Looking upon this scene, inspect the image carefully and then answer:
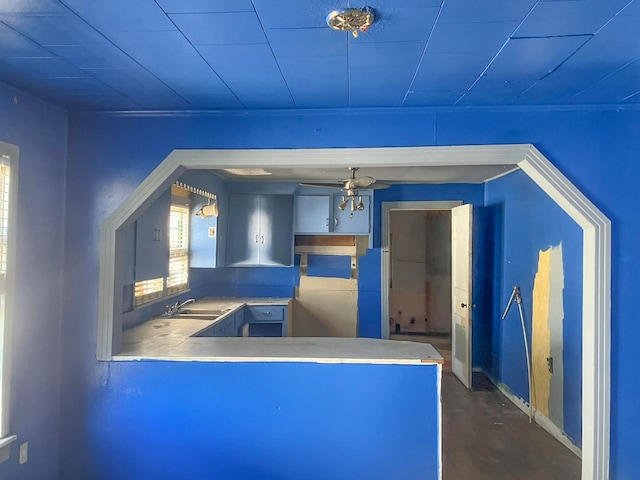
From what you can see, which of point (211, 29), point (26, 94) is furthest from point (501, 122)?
point (26, 94)

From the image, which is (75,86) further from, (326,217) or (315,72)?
(326,217)

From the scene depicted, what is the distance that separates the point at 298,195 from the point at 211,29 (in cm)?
353

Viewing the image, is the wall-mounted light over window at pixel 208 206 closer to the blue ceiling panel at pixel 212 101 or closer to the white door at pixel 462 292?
the blue ceiling panel at pixel 212 101

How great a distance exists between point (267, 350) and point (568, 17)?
2226 millimetres

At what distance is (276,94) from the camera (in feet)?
7.11

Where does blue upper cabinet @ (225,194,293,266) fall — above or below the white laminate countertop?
above

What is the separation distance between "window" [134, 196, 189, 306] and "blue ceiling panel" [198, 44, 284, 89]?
218 cm

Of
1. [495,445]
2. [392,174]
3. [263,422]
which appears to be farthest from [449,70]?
[495,445]

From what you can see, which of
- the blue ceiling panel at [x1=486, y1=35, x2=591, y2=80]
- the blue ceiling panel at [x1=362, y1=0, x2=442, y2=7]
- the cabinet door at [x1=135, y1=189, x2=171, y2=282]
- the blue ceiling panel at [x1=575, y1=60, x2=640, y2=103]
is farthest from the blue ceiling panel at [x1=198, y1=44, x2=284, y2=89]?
the blue ceiling panel at [x1=575, y1=60, x2=640, y2=103]

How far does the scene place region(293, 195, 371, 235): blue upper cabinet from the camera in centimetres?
498

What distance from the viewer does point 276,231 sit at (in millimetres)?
4973

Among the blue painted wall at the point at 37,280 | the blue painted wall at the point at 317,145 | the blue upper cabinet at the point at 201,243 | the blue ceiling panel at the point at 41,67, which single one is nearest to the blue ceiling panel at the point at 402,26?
the blue painted wall at the point at 317,145

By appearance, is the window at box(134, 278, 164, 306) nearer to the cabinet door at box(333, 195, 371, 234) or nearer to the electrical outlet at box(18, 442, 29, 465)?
the electrical outlet at box(18, 442, 29, 465)

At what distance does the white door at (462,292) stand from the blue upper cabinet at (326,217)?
3.47 ft
